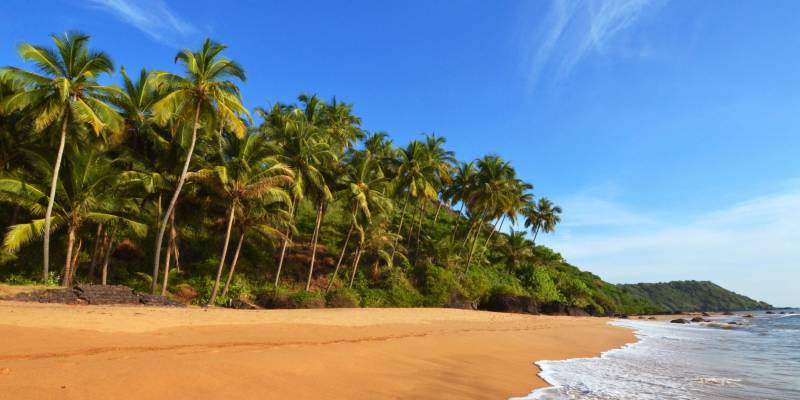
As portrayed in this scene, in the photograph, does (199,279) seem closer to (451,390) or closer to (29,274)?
(29,274)

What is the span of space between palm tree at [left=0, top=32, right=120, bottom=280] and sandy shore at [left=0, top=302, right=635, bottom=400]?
10.4 metres

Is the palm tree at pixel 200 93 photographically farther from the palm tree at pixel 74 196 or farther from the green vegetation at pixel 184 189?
the palm tree at pixel 74 196

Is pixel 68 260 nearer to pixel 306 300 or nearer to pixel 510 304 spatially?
pixel 306 300

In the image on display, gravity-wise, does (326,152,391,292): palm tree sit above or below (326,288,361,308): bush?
above

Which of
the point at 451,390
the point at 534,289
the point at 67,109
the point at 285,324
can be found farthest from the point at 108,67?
the point at 534,289

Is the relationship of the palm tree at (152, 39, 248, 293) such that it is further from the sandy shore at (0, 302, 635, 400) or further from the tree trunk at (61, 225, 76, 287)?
the sandy shore at (0, 302, 635, 400)

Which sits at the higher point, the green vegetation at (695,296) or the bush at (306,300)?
the green vegetation at (695,296)

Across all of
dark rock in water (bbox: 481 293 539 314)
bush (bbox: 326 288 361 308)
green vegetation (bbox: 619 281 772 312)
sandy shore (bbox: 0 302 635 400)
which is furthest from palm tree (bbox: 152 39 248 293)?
green vegetation (bbox: 619 281 772 312)

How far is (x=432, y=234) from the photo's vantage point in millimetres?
39219

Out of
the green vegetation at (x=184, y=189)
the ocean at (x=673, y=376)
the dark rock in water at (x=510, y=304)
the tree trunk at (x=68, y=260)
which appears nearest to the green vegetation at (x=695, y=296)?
the dark rock in water at (x=510, y=304)

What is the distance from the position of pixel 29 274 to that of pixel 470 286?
24.3 metres

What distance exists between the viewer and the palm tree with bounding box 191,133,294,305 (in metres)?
17.3

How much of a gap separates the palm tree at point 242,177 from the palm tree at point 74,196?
3347mm

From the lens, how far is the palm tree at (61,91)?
15252 millimetres
